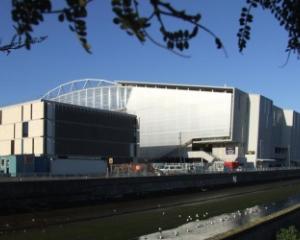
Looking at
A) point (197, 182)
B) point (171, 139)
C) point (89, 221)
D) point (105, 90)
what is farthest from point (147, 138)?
point (89, 221)

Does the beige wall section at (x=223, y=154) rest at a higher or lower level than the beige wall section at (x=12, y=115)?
lower

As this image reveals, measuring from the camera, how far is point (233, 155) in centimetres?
13650

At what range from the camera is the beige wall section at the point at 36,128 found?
327 ft

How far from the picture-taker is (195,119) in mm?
140125

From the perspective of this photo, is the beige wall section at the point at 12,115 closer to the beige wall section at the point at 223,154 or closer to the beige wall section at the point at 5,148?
the beige wall section at the point at 5,148

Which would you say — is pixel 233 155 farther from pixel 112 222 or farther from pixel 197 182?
pixel 112 222

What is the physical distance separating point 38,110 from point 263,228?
293 feet

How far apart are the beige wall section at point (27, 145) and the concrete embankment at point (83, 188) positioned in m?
37.9

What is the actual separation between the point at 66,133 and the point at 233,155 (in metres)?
49.2

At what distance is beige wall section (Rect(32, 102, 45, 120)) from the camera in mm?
100062

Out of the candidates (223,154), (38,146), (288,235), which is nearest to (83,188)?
(288,235)

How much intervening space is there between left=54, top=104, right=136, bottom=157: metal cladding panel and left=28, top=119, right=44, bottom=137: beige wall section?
2936mm

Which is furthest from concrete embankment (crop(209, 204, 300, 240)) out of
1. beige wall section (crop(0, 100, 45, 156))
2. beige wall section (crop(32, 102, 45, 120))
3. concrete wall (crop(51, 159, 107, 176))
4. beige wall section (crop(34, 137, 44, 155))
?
beige wall section (crop(32, 102, 45, 120))

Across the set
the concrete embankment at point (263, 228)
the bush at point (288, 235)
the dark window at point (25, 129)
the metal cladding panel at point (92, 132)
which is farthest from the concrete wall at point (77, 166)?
the bush at point (288, 235)
